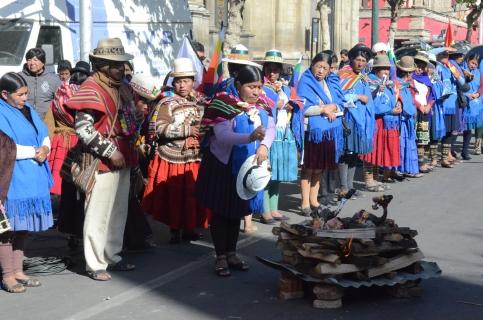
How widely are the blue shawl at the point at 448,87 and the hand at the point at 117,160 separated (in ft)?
27.0

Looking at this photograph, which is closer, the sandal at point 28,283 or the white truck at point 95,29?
the sandal at point 28,283

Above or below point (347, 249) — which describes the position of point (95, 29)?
above

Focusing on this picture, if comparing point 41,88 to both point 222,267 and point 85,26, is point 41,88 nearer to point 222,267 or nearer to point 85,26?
point 85,26

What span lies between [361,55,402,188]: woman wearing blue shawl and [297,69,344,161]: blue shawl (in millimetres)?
1568

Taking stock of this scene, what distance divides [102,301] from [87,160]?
119 centimetres

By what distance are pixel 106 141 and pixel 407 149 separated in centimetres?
657

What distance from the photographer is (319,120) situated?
9.90m

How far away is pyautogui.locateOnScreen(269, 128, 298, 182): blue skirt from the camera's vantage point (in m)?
9.47

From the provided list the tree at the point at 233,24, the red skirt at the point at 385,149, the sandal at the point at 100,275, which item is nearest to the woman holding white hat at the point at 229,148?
the sandal at the point at 100,275

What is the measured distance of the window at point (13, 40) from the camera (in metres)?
13.5

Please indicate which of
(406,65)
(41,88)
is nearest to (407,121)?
(406,65)

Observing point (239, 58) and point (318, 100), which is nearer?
point (239, 58)

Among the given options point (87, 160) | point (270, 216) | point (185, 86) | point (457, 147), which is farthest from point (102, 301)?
point (457, 147)

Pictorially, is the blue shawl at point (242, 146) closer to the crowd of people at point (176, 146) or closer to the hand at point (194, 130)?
the crowd of people at point (176, 146)
